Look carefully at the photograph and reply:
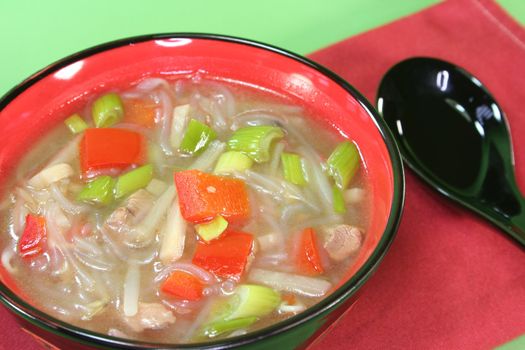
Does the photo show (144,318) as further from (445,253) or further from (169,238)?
(445,253)

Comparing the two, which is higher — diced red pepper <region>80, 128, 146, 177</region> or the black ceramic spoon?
diced red pepper <region>80, 128, 146, 177</region>

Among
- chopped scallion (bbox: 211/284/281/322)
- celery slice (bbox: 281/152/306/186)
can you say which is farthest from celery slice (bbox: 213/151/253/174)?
chopped scallion (bbox: 211/284/281/322)

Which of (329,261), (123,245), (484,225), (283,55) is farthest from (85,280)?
(484,225)

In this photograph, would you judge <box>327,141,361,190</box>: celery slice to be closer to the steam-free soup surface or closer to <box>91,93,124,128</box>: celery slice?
the steam-free soup surface

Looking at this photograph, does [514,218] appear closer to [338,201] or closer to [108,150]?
[338,201]

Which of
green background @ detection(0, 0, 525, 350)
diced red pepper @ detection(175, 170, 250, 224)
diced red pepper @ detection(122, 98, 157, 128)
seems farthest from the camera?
green background @ detection(0, 0, 525, 350)

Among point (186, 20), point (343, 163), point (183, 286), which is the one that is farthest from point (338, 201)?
point (186, 20)
